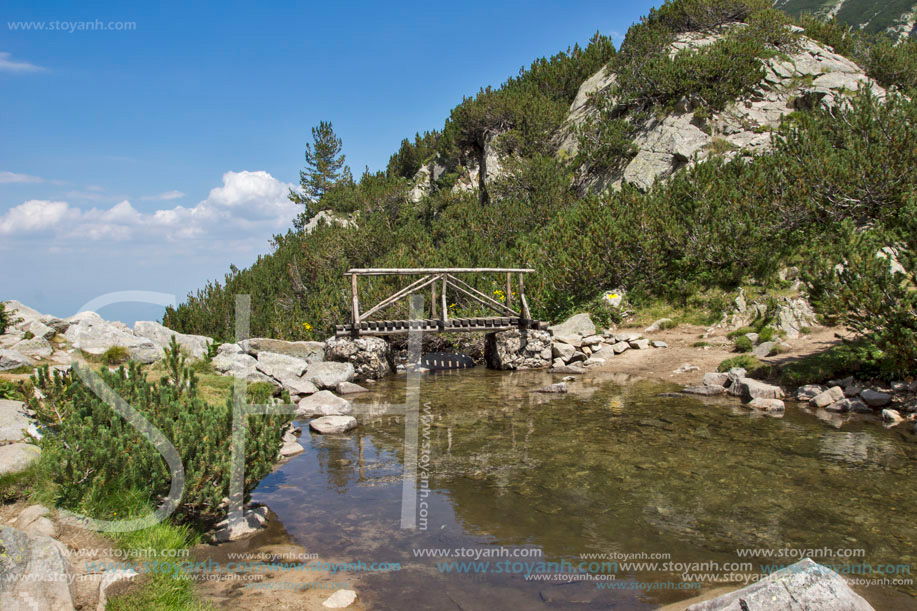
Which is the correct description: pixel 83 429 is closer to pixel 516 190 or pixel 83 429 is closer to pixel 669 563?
pixel 669 563

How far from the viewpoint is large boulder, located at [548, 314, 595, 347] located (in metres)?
19.3

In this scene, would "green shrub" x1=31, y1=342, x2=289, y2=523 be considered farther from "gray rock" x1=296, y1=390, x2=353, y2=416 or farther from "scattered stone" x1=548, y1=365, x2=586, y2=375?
"scattered stone" x1=548, y1=365, x2=586, y2=375

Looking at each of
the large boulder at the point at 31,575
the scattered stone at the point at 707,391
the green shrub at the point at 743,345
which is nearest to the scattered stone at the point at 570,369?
the scattered stone at the point at 707,391

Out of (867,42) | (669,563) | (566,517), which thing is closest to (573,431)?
(566,517)

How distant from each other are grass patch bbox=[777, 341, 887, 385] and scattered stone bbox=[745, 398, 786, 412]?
138cm

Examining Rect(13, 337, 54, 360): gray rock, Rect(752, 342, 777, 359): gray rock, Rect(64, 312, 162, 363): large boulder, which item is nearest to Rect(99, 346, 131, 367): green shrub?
Rect(64, 312, 162, 363): large boulder

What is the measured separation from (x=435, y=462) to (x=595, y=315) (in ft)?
44.3

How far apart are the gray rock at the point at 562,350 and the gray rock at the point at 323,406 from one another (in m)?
8.06

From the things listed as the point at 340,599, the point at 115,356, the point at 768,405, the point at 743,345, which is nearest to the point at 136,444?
the point at 340,599

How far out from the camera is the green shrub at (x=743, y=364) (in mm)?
13383

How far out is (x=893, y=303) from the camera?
33.3 feet

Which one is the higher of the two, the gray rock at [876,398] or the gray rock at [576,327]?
the gray rock at [576,327]

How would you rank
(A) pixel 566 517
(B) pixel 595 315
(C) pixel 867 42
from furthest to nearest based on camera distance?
1. (C) pixel 867 42
2. (B) pixel 595 315
3. (A) pixel 566 517

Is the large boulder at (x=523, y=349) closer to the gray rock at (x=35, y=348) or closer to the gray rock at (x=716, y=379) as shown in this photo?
the gray rock at (x=716, y=379)
